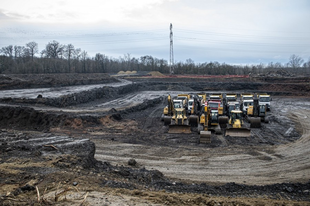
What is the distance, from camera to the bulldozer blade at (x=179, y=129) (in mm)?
19359

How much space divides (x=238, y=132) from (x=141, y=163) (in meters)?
8.58

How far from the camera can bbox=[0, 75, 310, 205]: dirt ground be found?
7547 mm

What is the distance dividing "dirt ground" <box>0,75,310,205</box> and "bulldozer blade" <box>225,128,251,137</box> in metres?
0.67

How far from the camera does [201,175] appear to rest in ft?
37.9

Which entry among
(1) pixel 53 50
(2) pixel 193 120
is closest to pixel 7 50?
(1) pixel 53 50

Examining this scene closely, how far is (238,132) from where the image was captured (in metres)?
18.4

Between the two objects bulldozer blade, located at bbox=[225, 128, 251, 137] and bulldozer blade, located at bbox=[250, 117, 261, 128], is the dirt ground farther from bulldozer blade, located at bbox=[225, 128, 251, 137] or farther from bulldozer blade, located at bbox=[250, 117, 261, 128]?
bulldozer blade, located at bbox=[225, 128, 251, 137]

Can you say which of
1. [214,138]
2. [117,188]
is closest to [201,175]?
[117,188]

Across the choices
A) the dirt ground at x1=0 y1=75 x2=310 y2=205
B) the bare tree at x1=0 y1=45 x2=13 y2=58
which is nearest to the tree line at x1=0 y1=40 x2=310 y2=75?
the bare tree at x1=0 y1=45 x2=13 y2=58

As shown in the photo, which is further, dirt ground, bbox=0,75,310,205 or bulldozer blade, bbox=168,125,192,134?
bulldozer blade, bbox=168,125,192,134

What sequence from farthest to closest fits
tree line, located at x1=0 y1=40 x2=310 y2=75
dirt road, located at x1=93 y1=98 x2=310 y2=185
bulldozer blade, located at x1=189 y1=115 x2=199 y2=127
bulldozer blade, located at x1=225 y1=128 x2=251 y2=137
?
tree line, located at x1=0 y1=40 x2=310 y2=75
bulldozer blade, located at x1=189 y1=115 x2=199 y2=127
bulldozer blade, located at x1=225 y1=128 x2=251 y2=137
dirt road, located at x1=93 y1=98 x2=310 y2=185

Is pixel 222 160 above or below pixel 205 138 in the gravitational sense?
below

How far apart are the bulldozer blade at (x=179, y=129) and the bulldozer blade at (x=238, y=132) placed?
112 inches

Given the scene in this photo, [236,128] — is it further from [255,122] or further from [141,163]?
[141,163]
